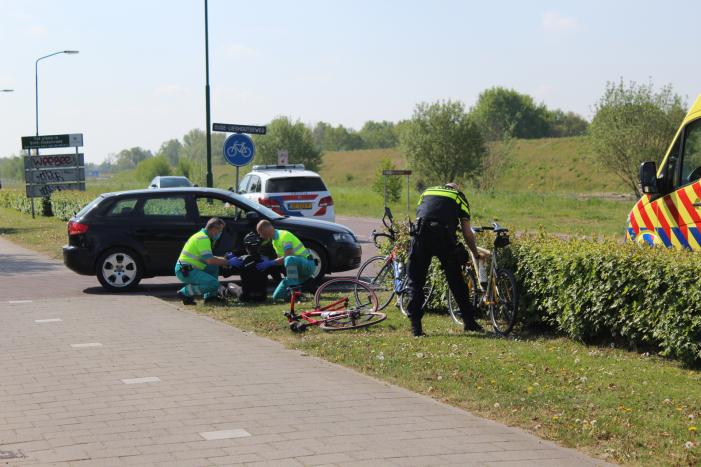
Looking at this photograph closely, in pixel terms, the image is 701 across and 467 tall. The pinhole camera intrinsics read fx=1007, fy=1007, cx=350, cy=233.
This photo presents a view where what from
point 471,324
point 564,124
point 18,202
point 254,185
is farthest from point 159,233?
point 564,124

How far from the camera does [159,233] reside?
15422mm

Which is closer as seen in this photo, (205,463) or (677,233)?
(205,463)

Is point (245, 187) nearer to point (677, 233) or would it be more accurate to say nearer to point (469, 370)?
point (677, 233)

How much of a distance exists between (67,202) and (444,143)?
85.8ft

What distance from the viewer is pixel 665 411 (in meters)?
7.06

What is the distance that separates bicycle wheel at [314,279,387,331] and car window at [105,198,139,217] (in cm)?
475

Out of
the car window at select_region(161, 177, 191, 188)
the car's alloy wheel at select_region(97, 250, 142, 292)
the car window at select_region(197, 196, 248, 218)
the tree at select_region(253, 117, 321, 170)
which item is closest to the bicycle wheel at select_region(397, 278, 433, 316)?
the car window at select_region(197, 196, 248, 218)

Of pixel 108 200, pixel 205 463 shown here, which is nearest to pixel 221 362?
pixel 205 463

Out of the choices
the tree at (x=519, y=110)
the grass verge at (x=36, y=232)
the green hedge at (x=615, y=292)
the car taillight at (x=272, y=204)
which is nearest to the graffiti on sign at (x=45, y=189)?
the grass verge at (x=36, y=232)

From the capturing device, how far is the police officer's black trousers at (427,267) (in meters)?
10.5

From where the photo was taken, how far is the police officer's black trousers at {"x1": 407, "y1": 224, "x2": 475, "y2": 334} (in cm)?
1054

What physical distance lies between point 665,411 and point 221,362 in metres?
4.07

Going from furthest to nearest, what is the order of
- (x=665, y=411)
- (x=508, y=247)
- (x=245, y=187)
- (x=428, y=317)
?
(x=245, y=187) → (x=428, y=317) → (x=508, y=247) → (x=665, y=411)

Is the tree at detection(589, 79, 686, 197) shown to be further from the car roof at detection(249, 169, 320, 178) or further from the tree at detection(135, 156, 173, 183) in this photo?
the tree at detection(135, 156, 173, 183)
